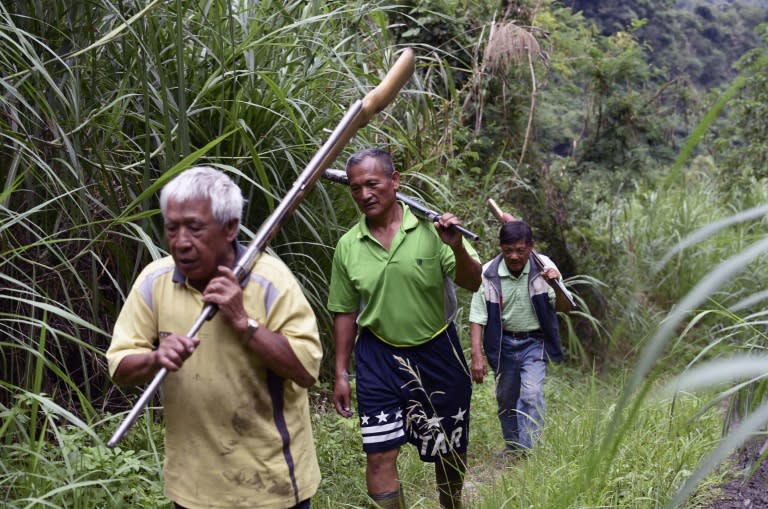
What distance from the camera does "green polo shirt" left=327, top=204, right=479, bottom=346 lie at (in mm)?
4215

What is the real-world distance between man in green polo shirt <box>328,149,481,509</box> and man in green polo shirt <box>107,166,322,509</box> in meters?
1.40

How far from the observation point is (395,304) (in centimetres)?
421

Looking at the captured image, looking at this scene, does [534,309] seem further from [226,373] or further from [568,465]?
[226,373]

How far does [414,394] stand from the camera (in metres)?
4.29

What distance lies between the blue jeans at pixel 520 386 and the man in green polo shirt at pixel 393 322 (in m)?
1.16

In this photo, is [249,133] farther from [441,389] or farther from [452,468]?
[452,468]

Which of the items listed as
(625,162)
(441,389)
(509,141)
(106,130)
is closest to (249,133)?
(106,130)

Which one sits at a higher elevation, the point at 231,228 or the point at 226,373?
the point at 231,228

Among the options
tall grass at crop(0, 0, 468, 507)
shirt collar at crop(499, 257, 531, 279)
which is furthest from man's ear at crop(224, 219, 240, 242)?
shirt collar at crop(499, 257, 531, 279)

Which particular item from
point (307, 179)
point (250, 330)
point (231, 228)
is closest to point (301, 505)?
point (250, 330)

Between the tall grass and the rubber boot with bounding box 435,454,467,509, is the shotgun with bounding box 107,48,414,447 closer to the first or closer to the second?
the tall grass

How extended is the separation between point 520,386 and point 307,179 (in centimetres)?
316

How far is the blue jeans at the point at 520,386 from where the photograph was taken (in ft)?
18.0

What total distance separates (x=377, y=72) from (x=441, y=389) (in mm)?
2702
